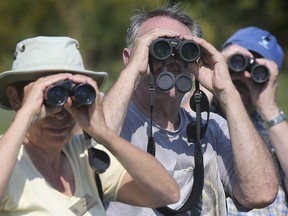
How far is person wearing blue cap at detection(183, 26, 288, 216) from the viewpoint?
5.01 metres

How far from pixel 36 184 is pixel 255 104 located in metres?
2.28

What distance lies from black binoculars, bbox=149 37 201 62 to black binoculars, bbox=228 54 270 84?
1247mm

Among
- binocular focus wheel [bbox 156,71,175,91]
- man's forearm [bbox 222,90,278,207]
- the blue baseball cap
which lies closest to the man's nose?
binocular focus wheel [bbox 156,71,175,91]

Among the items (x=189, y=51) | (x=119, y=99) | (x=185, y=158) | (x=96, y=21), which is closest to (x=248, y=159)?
(x=185, y=158)

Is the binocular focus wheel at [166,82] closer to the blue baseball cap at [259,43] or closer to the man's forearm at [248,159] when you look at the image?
the man's forearm at [248,159]

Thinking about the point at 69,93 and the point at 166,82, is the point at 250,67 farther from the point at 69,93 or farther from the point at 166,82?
the point at 69,93

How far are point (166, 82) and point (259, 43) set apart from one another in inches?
71.4

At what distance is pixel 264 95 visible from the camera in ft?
17.0

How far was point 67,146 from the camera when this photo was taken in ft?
11.8

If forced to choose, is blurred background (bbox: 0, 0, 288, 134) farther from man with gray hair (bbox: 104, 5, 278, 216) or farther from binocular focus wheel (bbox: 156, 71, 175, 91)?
binocular focus wheel (bbox: 156, 71, 175, 91)

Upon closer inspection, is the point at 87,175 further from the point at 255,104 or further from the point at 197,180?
the point at 255,104

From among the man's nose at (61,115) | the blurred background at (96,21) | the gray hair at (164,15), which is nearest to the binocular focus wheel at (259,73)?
the gray hair at (164,15)

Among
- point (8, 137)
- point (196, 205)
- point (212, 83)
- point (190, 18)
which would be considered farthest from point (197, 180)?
point (8, 137)

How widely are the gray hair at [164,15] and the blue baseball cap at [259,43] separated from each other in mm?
1190
